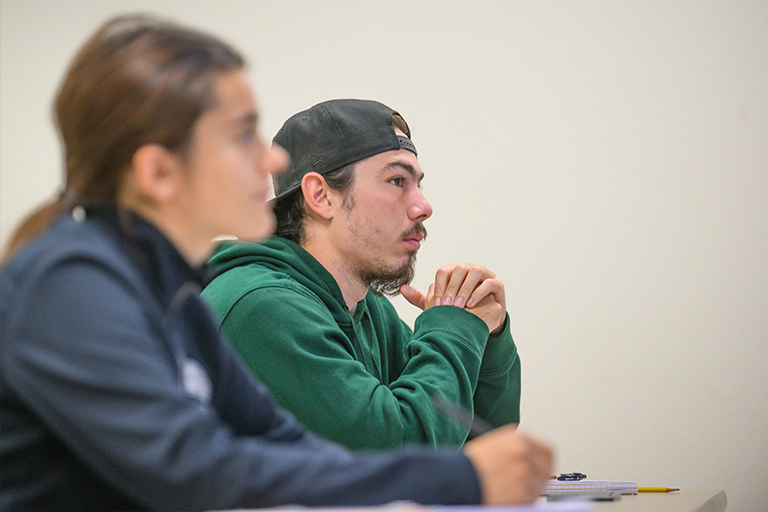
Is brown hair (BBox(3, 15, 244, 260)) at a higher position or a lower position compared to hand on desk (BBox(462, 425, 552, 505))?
higher

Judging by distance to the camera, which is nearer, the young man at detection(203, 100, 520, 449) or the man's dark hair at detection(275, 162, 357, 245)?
the young man at detection(203, 100, 520, 449)

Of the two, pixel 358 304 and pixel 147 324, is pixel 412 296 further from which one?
pixel 147 324

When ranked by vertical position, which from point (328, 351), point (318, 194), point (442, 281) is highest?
point (318, 194)

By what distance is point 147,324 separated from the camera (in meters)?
0.57

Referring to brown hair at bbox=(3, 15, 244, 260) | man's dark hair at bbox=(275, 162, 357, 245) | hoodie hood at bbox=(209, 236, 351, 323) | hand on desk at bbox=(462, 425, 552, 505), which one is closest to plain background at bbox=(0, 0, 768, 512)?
man's dark hair at bbox=(275, 162, 357, 245)

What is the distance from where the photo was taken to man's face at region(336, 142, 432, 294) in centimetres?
150

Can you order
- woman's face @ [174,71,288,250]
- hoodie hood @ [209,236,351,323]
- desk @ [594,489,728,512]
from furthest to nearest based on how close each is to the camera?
hoodie hood @ [209,236,351,323] < desk @ [594,489,728,512] < woman's face @ [174,71,288,250]

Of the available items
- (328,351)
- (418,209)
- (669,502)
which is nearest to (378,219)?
(418,209)

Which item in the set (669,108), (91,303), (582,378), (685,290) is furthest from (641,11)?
(91,303)

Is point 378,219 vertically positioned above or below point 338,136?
below

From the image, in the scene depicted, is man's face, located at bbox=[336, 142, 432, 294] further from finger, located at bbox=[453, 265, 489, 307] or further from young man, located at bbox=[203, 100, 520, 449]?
finger, located at bbox=[453, 265, 489, 307]

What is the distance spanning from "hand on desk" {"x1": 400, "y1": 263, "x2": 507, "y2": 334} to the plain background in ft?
2.78

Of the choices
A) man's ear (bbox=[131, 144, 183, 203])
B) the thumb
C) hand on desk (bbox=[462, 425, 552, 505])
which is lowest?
the thumb

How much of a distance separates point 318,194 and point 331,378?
49 centimetres
